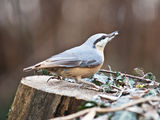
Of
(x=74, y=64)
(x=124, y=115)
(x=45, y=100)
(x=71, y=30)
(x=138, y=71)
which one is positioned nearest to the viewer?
(x=124, y=115)

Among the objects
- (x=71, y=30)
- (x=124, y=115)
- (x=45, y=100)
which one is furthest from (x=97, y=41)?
(x=71, y=30)

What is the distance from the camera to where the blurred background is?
185 inches

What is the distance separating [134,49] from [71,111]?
11.0 feet

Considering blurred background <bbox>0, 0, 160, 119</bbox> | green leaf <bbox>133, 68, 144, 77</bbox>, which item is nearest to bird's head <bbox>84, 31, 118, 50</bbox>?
green leaf <bbox>133, 68, 144, 77</bbox>

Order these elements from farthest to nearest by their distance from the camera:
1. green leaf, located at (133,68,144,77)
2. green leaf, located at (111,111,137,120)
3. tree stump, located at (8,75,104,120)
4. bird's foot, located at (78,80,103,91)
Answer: green leaf, located at (133,68,144,77) → bird's foot, located at (78,80,103,91) → tree stump, located at (8,75,104,120) → green leaf, located at (111,111,137,120)

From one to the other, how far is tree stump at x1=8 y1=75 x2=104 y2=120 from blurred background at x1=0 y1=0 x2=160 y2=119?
2917 millimetres

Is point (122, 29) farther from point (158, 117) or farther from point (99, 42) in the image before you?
point (158, 117)

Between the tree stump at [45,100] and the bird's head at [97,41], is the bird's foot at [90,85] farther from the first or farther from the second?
the bird's head at [97,41]

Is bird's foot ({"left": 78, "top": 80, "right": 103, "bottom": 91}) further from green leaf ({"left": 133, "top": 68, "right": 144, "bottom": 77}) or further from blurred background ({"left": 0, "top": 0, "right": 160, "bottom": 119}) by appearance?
blurred background ({"left": 0, "top": 0, "right": 160, "bottom": 119})

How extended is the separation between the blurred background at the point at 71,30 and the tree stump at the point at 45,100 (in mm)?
2917

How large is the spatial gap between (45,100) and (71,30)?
3.11 m

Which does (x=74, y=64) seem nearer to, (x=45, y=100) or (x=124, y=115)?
(x=45, y=100)

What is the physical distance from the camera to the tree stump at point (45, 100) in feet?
5.37

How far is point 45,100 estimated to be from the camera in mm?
1664
